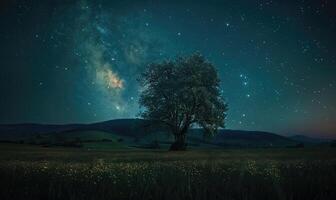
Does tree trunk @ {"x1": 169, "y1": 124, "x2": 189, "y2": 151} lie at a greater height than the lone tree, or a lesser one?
lesser

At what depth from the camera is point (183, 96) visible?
57.7 metres

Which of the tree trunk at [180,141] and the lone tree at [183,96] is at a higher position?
the lone tree at [183,96]

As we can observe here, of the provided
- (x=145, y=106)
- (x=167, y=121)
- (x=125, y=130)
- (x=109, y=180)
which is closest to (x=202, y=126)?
(x=167, y=121)

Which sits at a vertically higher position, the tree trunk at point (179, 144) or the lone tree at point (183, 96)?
the lone tree at point (183, 96)

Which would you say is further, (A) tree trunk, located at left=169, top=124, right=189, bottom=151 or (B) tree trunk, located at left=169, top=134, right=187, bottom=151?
(A) tree trunk, located at left=169, top=124, right=189, bottom=151

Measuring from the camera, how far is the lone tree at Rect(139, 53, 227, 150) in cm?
5869

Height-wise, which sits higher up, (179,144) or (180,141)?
(180,141)

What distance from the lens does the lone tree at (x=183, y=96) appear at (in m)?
58.7

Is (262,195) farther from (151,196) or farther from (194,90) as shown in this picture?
(194,90)

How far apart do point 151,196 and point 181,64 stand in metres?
55.5

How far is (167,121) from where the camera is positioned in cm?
6128

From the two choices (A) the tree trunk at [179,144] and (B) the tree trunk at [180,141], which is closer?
(A) the tree trunk at [179,144]

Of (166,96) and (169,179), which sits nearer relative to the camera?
(169,179)

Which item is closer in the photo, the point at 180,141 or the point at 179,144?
the point at 179,144
